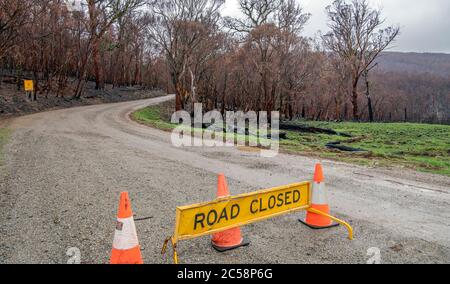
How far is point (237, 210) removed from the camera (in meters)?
3.62

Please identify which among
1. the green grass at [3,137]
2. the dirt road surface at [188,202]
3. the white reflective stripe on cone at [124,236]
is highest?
the green grass at [3,137]

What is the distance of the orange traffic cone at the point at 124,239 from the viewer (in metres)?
2.95

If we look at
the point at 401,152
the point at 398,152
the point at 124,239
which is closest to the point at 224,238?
the point at 124,239

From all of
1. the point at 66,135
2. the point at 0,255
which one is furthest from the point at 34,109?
the point at 0,255

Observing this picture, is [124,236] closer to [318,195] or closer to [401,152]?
[318,195]

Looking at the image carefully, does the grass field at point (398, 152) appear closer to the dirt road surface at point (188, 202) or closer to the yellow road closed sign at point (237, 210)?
the dirt road surface at point (188, 202)

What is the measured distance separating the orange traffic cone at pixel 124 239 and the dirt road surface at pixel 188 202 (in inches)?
19.3

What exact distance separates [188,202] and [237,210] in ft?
6.04

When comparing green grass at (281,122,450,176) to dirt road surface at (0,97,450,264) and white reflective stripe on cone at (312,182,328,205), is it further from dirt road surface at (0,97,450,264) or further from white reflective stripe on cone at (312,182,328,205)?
white reflective stripe on cone at (312,182,328,205)

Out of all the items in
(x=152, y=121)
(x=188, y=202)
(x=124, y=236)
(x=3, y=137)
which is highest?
(x=152, y=121)

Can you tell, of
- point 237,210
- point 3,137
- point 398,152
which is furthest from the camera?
point 398,152

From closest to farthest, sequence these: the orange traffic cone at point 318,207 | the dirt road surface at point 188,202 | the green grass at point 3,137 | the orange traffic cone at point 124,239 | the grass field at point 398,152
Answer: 1. the orange traffic cone at point 124,239
2. the dirt road surface at point 188,202
3. the orange traffic cone at point 318,207
4. the grass field at point 398,152
5. the green grass at point 3,137

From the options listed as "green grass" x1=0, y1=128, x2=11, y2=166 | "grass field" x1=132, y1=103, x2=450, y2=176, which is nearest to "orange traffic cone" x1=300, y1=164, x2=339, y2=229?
"grass field" x1=132, y1=103, x2=450, y2=176

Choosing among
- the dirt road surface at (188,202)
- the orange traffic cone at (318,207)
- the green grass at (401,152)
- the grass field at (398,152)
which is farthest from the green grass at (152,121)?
the orange traffic cone at (318,207)
